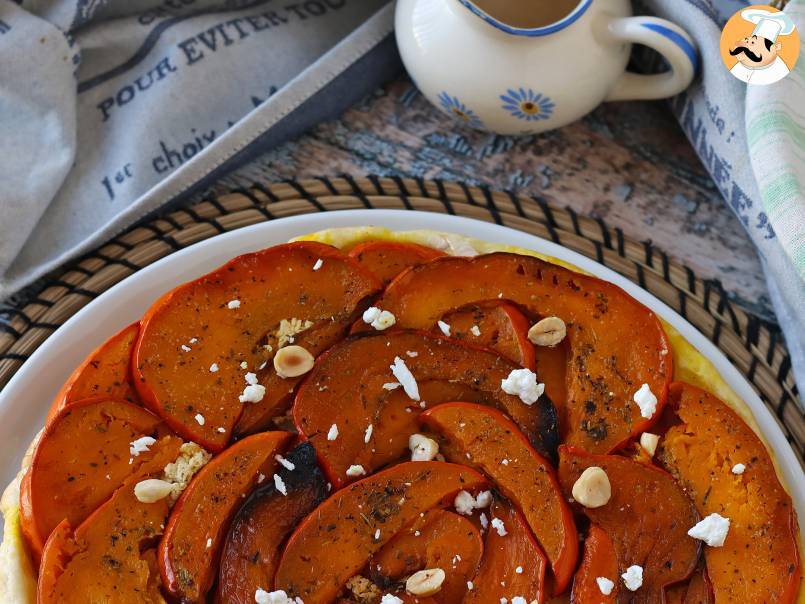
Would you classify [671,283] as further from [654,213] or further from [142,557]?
[142,557]

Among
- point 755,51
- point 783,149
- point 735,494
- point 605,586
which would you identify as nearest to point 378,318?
point 605,586

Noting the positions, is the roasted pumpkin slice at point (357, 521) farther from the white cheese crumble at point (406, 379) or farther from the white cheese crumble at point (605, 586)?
the white cheese crumble at point (605, 586)

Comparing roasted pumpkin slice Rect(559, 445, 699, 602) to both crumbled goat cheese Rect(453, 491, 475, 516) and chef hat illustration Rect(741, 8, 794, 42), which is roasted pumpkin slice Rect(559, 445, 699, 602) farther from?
chef hat illustration Rect(741, 8, 794, 42)

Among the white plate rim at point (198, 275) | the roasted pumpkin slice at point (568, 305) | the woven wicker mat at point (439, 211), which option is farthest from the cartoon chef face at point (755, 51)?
the roasted pumpkin slice at point (568, 305)

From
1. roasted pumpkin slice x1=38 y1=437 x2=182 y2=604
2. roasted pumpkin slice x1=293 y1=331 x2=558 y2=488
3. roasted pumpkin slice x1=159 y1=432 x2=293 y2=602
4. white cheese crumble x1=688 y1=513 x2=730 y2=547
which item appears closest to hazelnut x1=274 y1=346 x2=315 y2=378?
roasted pumpkin slice x1=293 y1=331 x2=558 y2=488

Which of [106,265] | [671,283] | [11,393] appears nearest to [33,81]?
[106,265]
